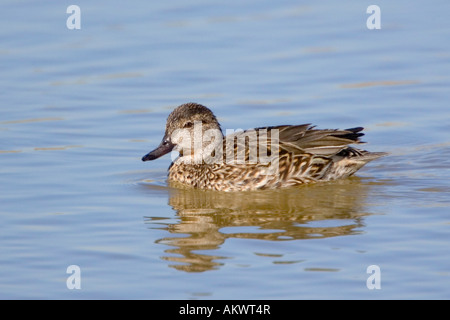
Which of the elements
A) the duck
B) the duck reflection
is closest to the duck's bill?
the duck

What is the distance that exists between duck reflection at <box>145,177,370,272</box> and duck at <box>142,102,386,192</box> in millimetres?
130

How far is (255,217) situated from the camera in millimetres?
11047

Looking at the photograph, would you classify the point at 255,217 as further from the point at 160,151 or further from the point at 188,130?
the point at 188,130

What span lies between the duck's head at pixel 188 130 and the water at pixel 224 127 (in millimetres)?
478

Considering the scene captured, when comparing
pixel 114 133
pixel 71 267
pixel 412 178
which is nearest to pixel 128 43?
pixel 114 133

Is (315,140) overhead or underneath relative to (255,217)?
overhead

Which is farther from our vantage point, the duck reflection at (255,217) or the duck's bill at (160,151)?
the duck's bill at (160,151)

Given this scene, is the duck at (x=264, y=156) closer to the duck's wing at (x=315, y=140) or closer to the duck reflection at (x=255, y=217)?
the duck's wing at (x=315, y=140)

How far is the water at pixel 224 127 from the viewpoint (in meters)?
9.30

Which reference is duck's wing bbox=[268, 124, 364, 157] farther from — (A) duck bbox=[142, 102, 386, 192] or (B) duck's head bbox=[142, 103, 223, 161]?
(B) duck's head bbox=[142, 103, 223, 161]

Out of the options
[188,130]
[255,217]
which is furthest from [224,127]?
[255,217]

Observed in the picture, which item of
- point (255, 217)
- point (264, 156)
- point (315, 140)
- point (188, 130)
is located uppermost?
point (188, 130)

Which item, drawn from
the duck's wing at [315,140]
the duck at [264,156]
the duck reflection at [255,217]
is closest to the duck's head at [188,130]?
the duck at [264,156]

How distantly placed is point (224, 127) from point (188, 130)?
136 centimetres
